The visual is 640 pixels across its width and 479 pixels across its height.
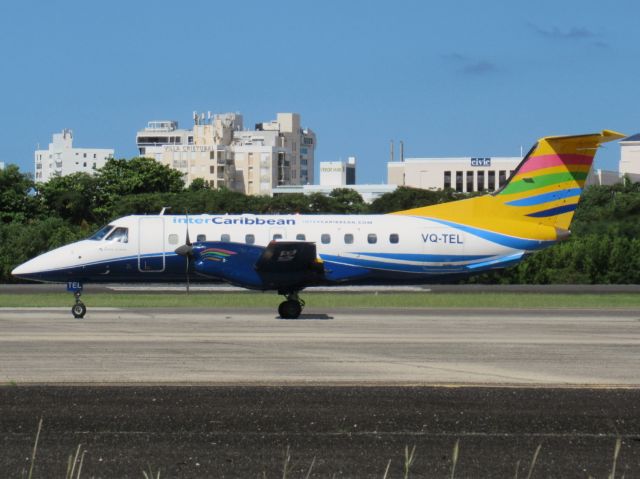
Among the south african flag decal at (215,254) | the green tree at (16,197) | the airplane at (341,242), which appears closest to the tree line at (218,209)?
the green tree at (16,197)

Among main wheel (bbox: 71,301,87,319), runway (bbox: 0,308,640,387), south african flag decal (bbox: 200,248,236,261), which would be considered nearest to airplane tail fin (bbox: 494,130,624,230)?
runway (bbox: 0,308,640,387)

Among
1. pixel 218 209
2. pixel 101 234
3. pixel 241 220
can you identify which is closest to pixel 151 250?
pixel 101 234

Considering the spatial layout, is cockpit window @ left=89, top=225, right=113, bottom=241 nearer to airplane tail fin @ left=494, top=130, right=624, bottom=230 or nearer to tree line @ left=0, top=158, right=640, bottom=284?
airplane tail fin @ left=494, top=130, right=624, bottom=230

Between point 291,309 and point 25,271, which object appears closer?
point 291,309

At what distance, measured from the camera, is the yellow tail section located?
1426 inches

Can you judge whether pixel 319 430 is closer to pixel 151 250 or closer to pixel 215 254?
pixel 215 254

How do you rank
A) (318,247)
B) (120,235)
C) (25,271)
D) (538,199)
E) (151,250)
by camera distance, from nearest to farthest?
1. (25,271)
2. (151,250)
3. (120,235)
4. (318,247)
5. (538,199)

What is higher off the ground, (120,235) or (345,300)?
(120,235)

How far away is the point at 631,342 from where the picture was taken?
25234 millimetres

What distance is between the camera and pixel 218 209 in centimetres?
10919

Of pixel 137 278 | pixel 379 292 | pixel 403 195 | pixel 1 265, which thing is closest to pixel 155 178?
pixel 403 195

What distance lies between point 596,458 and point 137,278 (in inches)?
968

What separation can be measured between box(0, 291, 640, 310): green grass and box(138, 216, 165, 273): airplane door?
4.53 meters

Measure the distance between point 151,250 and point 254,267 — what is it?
3643 millimetres
